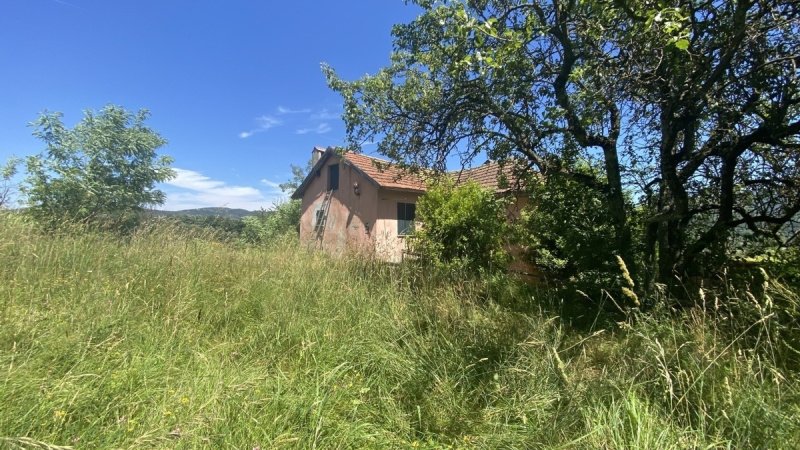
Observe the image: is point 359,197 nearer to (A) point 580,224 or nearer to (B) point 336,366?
(A) point 580,224

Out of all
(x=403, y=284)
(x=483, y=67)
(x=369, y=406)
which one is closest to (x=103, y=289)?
(x=369, y=406)

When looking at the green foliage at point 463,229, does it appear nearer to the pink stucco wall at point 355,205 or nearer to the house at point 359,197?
the house at point 359,197

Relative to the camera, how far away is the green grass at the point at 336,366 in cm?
208

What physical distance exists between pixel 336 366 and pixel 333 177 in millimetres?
16871

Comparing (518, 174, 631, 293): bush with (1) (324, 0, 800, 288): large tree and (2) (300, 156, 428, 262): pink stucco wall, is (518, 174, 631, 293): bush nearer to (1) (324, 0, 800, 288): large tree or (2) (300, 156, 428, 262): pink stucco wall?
(1) (324, 0, 800, 288): large tree

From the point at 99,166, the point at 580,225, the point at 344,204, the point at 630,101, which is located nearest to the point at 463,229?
the point at 580,225

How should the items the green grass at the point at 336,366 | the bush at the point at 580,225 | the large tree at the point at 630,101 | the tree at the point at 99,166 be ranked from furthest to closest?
the tree at the point at 99,166, the bush at the point at 580,225, the large tree at the point at 630,101, the green grass at the point at 336,366

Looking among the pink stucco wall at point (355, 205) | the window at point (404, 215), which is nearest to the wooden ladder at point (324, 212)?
the pink stucco wall at point (355, 205)

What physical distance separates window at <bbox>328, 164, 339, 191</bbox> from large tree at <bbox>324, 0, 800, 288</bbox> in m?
13.0

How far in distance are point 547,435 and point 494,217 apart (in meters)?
5.97

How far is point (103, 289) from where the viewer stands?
374cm

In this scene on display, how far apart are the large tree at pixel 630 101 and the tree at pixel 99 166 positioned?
15266 mm

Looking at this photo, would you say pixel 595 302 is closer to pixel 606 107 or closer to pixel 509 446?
pixel 606 107

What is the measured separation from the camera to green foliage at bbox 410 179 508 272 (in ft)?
25.8
